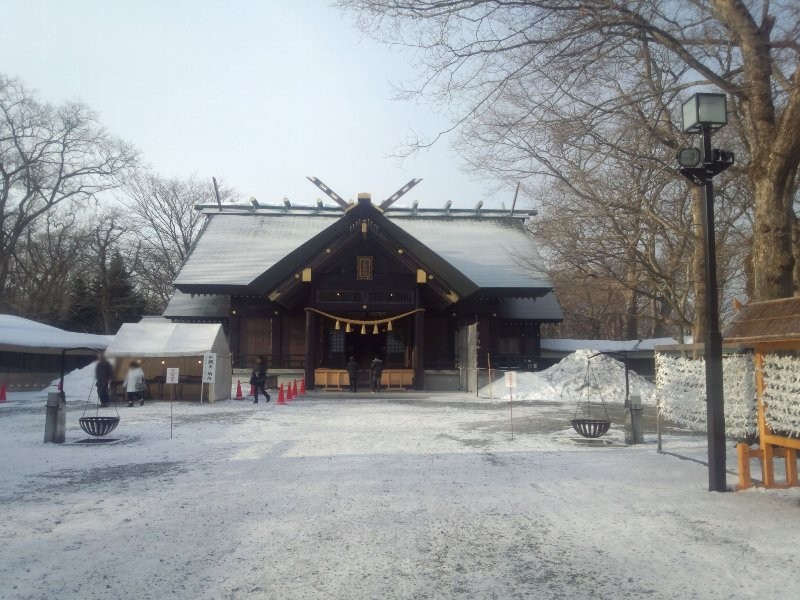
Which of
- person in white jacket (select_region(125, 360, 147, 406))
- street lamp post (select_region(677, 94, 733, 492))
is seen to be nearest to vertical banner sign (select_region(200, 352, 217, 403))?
person in white jacket (select_region(125, 360, 147, 406))

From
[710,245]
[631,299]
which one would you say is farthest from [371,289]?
[710,245]

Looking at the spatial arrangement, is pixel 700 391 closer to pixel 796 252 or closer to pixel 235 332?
pixel 796 252

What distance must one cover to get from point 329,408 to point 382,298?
8654 mm

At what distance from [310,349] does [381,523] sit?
1982 cm

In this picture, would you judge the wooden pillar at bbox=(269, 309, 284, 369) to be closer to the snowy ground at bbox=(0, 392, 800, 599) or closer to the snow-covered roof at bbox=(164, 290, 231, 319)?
the snow-covered roof at bbox=(164, 290, 231, 319)

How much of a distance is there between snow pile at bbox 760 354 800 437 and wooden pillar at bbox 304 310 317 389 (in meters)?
20.0

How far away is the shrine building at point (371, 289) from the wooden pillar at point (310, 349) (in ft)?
0.16

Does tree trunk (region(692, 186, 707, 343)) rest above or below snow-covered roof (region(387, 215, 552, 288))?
below

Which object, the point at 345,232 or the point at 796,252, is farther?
the point at 345,232

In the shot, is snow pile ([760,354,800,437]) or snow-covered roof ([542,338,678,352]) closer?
snow pile ([760,354,800,437])

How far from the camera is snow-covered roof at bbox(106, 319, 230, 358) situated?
2148 centimetres

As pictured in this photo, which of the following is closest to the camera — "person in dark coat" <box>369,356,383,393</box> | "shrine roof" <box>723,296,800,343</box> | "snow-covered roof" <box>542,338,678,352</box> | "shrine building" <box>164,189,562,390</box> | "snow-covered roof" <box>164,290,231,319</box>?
"shrine roof" <box>723,296,800,343</box>

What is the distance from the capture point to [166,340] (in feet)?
72.3

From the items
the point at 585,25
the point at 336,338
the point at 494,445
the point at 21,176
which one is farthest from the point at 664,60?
the point at 21,176
